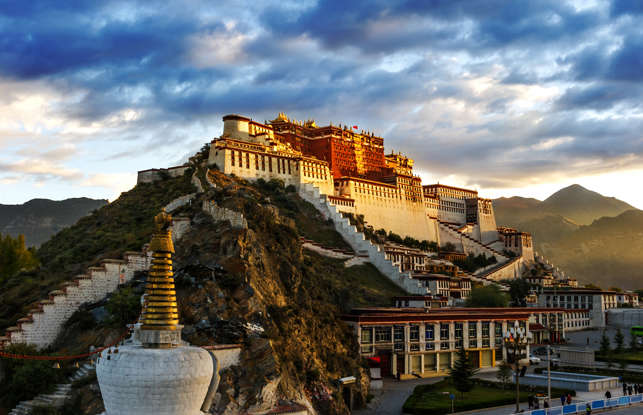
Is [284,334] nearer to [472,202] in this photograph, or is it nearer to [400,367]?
[400,367]

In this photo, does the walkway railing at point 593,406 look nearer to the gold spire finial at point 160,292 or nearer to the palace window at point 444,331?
the palace window at point 444,331

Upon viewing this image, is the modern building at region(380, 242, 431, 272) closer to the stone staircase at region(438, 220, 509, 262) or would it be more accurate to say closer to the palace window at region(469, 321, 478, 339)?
the stone staircase at region(438, 220, 509, 262)

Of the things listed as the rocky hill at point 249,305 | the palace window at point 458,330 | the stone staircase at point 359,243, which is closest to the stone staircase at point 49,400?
the rocky hill at point 249,305

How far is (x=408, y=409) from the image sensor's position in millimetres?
43250

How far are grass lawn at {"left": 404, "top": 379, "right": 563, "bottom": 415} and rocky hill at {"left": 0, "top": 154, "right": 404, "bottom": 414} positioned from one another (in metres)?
4.10

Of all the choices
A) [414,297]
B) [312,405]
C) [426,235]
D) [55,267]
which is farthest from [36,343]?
[426,235]

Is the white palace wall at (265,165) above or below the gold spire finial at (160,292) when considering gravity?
above

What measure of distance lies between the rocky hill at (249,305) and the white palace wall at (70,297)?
1204 mm

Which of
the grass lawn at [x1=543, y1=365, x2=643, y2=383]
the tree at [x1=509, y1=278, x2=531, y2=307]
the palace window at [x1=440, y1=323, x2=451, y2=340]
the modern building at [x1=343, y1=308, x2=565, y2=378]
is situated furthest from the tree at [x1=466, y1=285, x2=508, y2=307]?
the palace window at [x1=440, y1=323, x2=451, y2=340]

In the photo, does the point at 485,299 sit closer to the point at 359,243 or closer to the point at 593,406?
the point at 359,243

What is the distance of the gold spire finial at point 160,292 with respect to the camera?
56.6 feet

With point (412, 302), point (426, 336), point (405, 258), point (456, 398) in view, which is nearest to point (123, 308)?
point (456, 398)

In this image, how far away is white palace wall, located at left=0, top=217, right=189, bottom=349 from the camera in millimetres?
42531

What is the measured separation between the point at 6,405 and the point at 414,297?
45.5m
